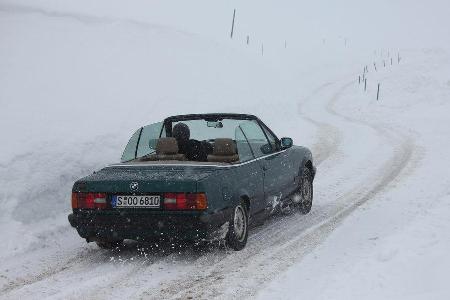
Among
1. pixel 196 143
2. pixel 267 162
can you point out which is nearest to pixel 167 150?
pixel 196 143

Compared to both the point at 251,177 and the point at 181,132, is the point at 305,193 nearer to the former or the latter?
the point at 251,177

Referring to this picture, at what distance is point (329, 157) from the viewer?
12.8 meters

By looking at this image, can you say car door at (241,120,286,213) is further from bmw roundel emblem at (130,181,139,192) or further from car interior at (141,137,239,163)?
bmw roundel emblem at (130,181,139,192)

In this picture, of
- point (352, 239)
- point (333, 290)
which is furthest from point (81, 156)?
point (333, 290)

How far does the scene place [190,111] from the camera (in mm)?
17531

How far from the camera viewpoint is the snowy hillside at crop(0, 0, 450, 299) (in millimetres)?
4961

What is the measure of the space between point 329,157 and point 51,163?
6577mm

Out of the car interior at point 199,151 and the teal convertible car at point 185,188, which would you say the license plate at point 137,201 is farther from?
the car interior at point 199,151

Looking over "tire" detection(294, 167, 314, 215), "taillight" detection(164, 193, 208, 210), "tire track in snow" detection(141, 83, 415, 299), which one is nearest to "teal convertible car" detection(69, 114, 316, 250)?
"taillight" detection(164, 193, 208, 210)

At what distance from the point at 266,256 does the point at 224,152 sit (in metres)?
1.26

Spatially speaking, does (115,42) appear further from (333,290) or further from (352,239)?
(333,290)

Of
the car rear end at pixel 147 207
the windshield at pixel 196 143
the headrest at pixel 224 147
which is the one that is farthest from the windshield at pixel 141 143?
the car rear end at pixel 147 207

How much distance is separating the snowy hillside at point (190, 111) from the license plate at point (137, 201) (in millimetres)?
630

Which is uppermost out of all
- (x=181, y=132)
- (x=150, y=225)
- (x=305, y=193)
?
(x=181, y=132)
